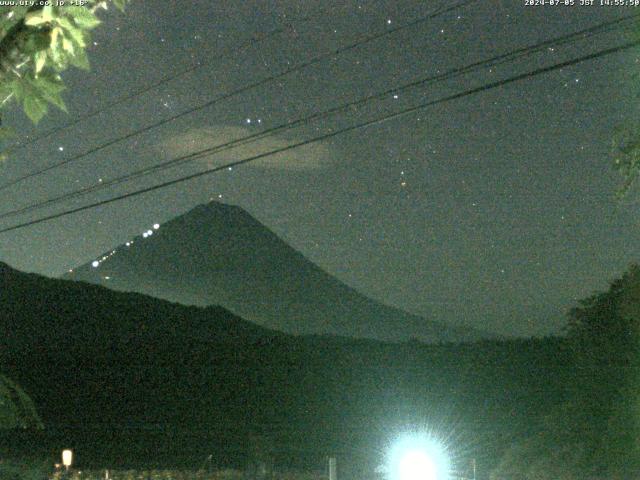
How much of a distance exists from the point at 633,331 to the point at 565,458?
2475 millimetres

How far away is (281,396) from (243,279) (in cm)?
12993

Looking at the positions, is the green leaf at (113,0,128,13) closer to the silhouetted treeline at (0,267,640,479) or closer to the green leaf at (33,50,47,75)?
the green leaf at (33,50,47,75)

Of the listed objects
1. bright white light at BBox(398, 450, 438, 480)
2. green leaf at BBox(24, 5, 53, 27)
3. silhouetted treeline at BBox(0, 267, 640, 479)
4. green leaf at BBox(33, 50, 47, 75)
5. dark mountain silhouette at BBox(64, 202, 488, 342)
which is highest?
dark mountain silhouette at BBox(64, 202, 488, 342)

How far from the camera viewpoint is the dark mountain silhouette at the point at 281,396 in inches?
810

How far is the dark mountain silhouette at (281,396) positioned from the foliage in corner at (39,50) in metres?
15.2

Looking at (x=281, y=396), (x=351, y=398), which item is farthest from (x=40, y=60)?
(x=281, y=396)

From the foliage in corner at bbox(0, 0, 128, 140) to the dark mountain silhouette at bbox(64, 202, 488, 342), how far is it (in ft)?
342

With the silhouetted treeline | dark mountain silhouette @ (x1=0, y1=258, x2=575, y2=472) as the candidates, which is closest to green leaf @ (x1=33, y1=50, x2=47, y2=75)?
the silhouetted treeline

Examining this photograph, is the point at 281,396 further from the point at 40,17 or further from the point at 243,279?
the point at 243,279

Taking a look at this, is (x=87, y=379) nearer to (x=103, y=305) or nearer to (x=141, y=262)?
(x=103, y=305)

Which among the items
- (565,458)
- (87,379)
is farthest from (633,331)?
(87,379)

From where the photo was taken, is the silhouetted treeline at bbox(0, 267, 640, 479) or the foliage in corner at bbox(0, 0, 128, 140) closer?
the foliage in corner at bbox(0, 0, 128, 140)

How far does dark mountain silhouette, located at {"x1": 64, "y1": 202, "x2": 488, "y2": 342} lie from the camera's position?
13112 cm

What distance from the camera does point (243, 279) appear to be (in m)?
155
